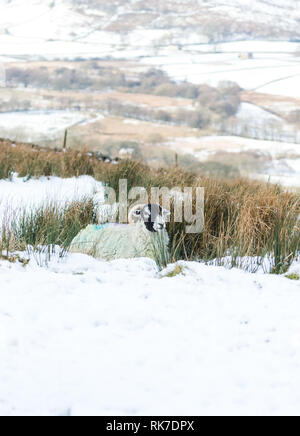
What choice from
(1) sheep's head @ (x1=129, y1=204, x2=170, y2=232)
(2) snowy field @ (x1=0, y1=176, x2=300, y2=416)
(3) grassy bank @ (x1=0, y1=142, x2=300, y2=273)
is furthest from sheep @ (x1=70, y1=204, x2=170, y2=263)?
Answer: (2) snowy field @ (x1=0, y1=176, x2=300, y2=416)

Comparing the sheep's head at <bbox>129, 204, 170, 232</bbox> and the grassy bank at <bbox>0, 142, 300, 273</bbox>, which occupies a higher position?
the sheep's head at <bbox>129, 204, 170, 232</bbox>

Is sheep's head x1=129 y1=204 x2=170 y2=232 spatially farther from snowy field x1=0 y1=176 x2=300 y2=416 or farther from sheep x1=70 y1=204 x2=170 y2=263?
snowy field x1=0 y1=176 x2=300 y2=416

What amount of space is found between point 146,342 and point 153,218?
1.81m

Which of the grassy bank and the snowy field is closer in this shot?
the snowy field

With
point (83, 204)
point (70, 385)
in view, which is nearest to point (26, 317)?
point (70, 385)

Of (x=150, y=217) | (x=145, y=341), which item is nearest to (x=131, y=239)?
(x=150, y=217)

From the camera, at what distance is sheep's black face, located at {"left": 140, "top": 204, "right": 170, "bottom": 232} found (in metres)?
4.16

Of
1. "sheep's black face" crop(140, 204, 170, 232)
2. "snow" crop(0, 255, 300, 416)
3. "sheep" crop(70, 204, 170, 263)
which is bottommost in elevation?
"snow" crop(0, 255, 300, 416)

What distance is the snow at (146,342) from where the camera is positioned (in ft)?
6.89

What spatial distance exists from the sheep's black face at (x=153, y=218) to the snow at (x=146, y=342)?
2.20 ft

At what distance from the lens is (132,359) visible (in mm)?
2365

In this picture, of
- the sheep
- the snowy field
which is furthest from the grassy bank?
the snowy field

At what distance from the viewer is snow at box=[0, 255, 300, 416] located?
2100 millimetres

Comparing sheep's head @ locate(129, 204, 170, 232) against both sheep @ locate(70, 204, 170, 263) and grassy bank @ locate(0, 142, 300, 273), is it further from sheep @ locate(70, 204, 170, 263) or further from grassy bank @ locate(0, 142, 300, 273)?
grassy bank @ locate(0, 142, 300, 273)
